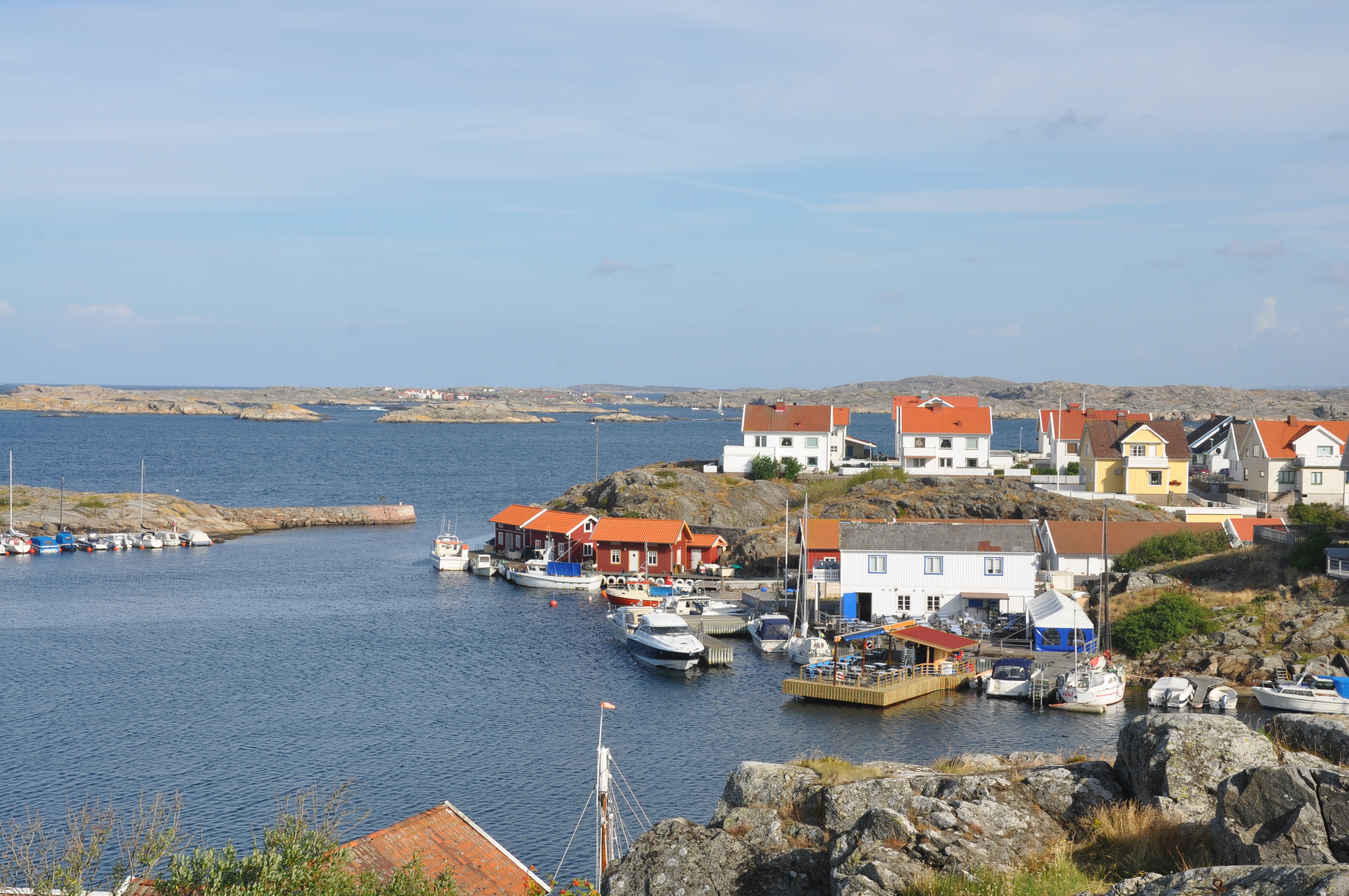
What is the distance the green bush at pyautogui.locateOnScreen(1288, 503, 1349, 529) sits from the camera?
5144 cm

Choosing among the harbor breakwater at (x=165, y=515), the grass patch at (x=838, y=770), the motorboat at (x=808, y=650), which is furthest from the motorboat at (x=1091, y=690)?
the harbor breakwater at (x=165, y=515)

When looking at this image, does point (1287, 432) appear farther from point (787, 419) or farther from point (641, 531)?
point (641, 531)

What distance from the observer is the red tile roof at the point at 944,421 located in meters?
89.9

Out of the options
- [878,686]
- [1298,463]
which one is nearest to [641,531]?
[878,686]

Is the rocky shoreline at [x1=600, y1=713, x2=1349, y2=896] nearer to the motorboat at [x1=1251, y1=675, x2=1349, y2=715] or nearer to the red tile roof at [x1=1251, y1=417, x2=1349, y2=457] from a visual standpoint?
the motorboat at [x1=1251, y1=675, x2=1349, y2=715]

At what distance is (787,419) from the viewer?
92.8 meters

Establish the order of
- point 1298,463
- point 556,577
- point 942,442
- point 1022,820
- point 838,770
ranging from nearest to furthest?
point 1022,820, point 838,770, point 556,577, point 1298,463, point 942,442

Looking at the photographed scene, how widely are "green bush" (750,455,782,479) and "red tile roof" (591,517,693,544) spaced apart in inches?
660

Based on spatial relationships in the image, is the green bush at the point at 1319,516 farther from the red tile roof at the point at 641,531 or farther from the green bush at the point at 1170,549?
the red tile roof at the point at 641,531

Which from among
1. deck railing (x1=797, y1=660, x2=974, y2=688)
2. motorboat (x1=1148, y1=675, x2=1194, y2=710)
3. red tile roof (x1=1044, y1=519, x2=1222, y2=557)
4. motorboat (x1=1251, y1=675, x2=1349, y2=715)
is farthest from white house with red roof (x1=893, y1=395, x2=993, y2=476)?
motorboat (x1=1251, y1=675, x2=1349, y2=715)

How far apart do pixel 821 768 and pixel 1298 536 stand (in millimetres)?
42144

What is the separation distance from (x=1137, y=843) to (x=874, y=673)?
3222cm

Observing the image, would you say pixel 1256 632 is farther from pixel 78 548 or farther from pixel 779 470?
pixel 78 548

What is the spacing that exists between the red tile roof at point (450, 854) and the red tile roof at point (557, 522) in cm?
5125
